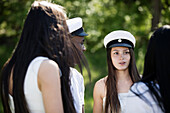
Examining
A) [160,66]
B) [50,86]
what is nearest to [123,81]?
[160,66]

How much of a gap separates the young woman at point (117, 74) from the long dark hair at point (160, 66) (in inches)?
41.9

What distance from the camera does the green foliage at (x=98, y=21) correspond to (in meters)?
7.66

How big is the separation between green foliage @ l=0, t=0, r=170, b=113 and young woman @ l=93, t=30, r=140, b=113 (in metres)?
3.70

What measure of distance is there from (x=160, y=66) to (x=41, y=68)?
809 mm

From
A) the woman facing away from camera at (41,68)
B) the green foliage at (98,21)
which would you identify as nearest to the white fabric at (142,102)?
the woman facing away from camera at (41,68)

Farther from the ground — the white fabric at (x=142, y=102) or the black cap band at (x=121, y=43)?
the black cap band at (x=121, y=43)

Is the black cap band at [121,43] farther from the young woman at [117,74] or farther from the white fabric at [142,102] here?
the white fabric at [142,102]

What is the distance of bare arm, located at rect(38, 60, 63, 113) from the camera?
1768 mm

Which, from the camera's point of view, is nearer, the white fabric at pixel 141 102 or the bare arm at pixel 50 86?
the bare arm at pixel 50 86

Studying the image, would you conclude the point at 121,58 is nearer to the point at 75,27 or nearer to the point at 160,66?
the point at 75,27

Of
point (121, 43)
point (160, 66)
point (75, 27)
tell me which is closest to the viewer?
point (160, 66)

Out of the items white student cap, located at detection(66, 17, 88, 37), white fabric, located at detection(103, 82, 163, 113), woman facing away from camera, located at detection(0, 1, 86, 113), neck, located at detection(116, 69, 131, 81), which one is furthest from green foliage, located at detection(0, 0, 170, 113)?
woman facing away from camera, located at detection(0, 1, 86, 113)

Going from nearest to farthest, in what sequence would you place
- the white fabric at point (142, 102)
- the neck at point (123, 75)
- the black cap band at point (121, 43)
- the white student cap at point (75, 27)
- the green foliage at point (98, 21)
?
the white fabric at point (142, 102)
the white student cap at point (75, 27)
the black cap band at point (121, 43)
the neck at point (123, 75)
the green foliage at point (98, 21)

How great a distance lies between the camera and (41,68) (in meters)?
1.77
